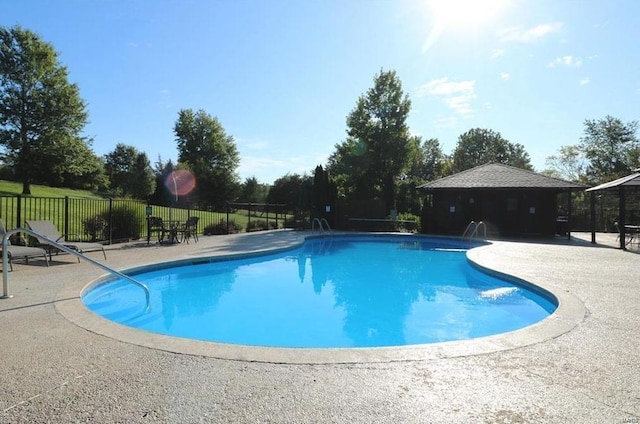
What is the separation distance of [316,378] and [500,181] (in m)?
17.6

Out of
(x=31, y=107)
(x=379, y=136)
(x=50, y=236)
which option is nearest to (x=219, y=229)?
(x=50, y=236)

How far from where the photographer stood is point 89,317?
14.3 feet

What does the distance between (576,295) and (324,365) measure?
4.62 m

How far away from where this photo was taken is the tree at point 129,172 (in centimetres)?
3966

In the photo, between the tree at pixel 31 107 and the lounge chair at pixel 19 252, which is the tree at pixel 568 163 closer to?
the lounge chair at pixel 19 252

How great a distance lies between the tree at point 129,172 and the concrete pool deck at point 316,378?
123 feet

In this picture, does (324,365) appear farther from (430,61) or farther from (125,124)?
(125,124)

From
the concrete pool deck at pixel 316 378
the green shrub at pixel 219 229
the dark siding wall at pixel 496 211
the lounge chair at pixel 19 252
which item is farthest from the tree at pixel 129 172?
the concrete pool deck at pixel 316 378

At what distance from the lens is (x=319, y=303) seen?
7672 mm

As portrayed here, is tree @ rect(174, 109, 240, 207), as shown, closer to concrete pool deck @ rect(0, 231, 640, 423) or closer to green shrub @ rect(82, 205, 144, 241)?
green shrub @ rect(82, 205, 144, 241)

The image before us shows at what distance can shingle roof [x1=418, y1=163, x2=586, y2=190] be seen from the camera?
17047 mm

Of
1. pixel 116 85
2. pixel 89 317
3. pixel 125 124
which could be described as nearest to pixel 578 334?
pixel 89 317

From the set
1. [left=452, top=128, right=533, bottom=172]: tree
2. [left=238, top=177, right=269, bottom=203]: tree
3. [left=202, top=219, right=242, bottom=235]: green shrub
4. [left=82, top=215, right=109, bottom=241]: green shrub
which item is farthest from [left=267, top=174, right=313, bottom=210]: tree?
[left=452, top=128, right=533, bottom=172]: tree

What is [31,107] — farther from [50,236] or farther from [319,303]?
[319,303]
